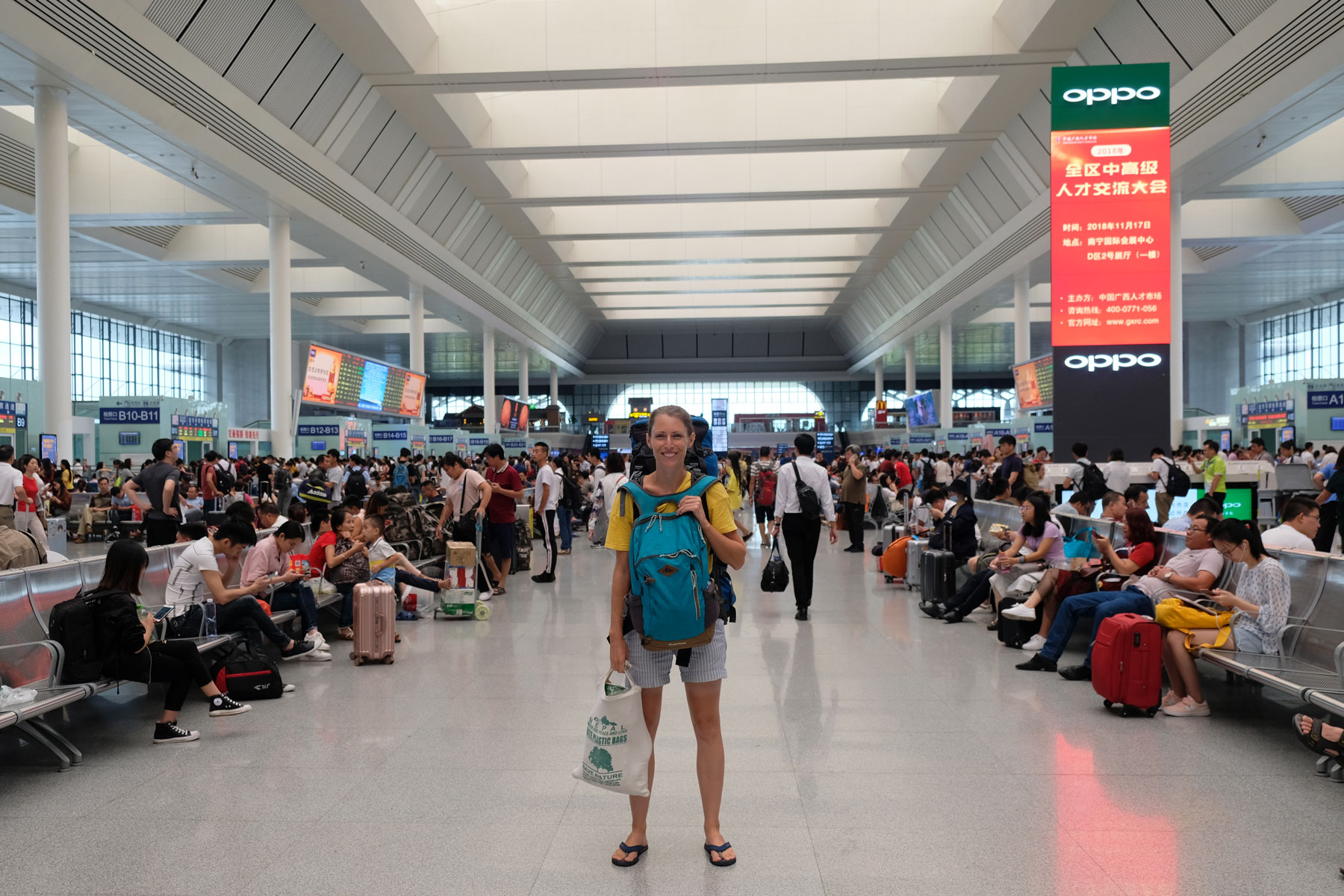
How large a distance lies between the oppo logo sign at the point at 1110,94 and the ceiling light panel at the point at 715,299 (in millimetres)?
29598

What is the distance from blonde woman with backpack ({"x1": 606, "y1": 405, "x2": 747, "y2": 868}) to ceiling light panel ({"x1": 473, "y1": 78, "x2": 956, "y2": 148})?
1867cm

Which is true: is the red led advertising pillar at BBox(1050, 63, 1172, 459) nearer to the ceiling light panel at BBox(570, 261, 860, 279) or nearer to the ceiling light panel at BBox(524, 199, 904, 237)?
the ceiling light panel at BBox(524, 199, 904, 237)

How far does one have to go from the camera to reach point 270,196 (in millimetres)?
17406

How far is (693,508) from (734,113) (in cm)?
1910

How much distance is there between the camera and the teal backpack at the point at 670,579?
10.6 feet

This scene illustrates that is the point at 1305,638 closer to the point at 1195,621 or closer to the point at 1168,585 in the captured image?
the point at 1195,621

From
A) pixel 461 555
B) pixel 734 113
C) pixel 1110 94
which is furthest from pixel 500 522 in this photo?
pixel 734 113

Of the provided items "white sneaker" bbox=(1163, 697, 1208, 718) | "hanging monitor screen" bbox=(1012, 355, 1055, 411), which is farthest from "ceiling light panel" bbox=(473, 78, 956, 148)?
"white sneaker" bbox=(1163, 697, 1208, 718)

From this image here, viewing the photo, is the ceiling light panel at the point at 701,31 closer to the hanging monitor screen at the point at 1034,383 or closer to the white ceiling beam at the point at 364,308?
the hanging monitor screen at the point at 1034,383

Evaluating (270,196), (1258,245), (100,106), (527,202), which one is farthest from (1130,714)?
(1258,245)

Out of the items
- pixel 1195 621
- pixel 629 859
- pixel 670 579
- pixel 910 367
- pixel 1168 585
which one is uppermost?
pixel 910 367

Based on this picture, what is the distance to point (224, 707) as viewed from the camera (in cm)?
569

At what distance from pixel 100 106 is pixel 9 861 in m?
12.3

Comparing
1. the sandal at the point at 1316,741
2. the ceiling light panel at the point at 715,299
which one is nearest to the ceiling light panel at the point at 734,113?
the sandal at the point at 1316,741
